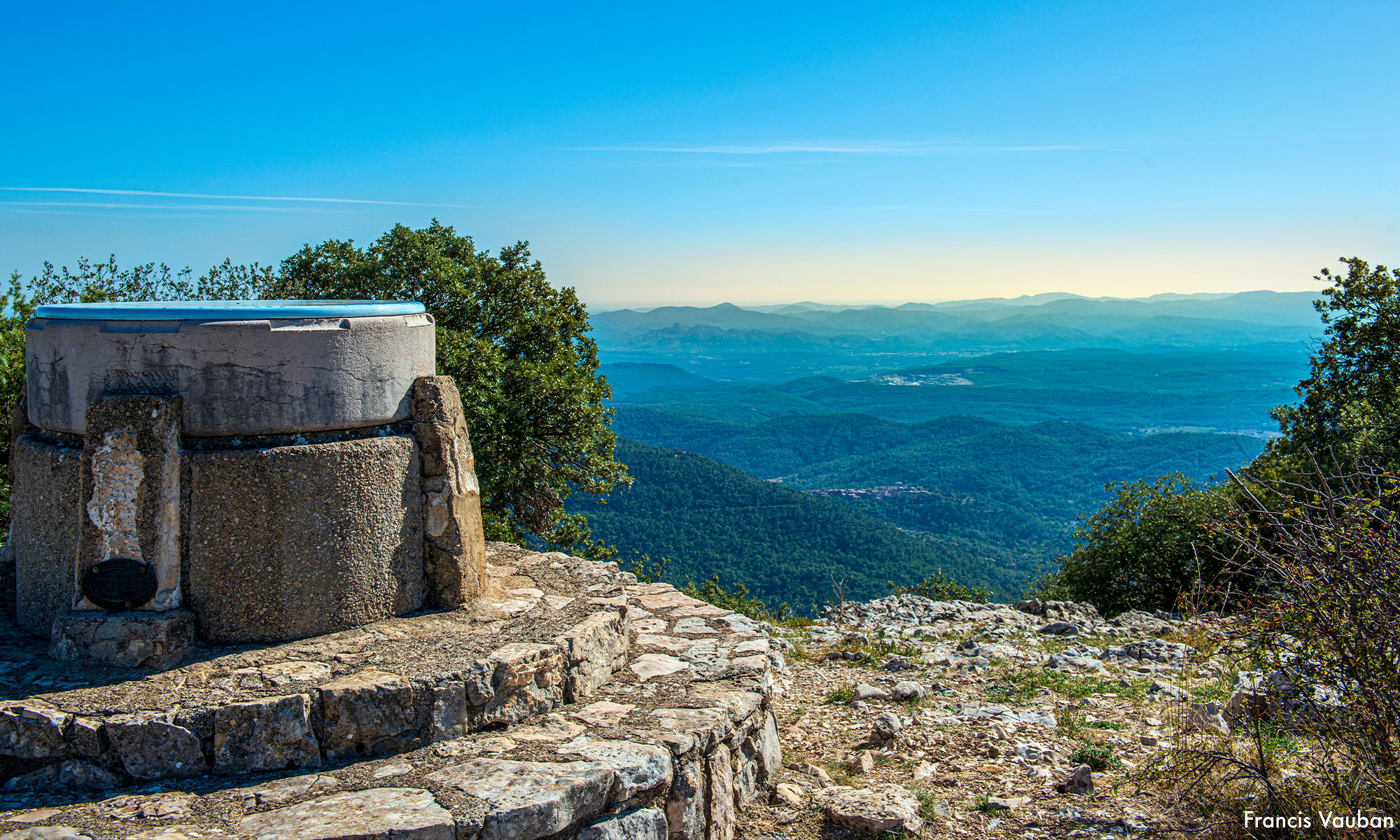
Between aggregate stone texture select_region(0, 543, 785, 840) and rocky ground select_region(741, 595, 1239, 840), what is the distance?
710 millimetres

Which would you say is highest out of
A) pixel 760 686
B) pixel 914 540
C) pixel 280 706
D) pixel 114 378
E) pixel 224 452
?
pixel 114 378

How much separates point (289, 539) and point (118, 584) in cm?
89

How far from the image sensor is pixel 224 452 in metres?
4.72

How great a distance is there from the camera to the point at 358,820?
11.9ft

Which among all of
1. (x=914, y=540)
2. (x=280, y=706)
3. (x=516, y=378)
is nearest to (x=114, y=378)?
(x=280, y=706)

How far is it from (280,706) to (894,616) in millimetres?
7290

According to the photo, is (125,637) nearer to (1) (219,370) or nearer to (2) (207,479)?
(2) (207,479)

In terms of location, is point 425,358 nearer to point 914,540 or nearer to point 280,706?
point 280,706

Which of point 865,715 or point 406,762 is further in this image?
point 865,715

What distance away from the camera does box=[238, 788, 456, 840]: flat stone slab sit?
351 cm

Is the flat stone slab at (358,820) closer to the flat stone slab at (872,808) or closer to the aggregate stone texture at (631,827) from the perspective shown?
the aggregate stone texture at (631,827)

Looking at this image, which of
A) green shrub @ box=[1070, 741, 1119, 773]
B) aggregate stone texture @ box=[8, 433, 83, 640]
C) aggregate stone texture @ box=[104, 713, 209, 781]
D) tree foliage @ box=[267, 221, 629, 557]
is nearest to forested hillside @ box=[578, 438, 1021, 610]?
tree foliage @ box=[267, 221, 629, 557]

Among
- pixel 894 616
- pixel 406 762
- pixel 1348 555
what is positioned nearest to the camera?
pixel 1348 555

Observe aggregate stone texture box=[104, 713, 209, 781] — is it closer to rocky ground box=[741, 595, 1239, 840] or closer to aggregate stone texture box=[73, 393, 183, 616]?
aggregate stone texture box=[73, 393, 183, 616]
